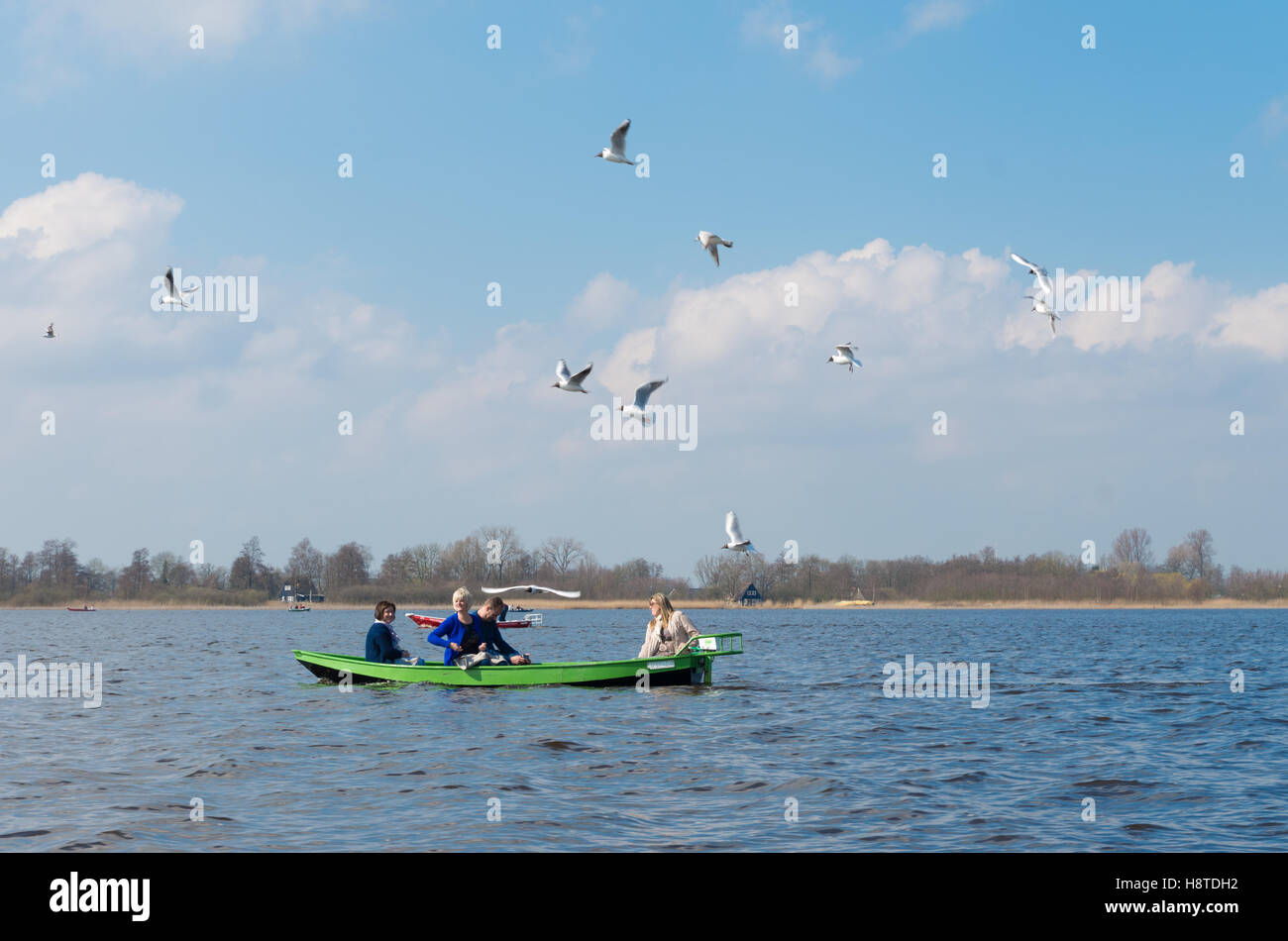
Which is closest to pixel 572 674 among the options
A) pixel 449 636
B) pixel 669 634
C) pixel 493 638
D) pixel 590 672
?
pixel 590 672

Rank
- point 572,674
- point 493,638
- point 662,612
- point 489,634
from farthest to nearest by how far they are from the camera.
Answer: point 493,638 < point 489,634 < point 662,612 < point 572,674

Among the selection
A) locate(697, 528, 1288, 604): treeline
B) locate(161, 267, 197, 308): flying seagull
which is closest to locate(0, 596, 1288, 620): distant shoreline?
locate(697, 528, 1288, 604): treeline

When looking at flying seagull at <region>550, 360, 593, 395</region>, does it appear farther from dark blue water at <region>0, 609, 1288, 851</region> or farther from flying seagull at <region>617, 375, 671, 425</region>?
dark blue water at <region>0, 609, 1288, 851</region>

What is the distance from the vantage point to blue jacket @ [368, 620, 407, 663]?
24.6 m

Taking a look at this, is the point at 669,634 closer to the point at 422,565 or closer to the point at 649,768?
the point at 649,768

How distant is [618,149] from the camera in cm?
2512

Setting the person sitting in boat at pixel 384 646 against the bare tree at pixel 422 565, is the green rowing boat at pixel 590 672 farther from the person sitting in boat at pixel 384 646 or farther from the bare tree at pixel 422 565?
the bare tree at pixel 422 565

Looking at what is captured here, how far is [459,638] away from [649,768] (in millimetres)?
9620

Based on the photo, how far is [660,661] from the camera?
23.6 metres

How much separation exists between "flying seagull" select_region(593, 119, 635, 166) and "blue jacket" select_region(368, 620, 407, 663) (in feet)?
38.4

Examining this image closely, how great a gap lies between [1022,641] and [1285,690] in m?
26.5
